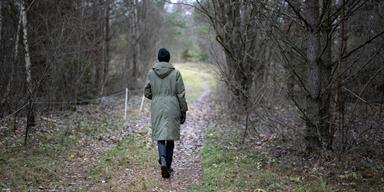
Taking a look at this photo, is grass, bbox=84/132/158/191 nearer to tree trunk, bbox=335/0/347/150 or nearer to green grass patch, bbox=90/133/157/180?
green grass patch, bbox=90/133/157/180

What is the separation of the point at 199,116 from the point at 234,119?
3.02 meters

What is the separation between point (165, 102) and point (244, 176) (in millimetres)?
2051

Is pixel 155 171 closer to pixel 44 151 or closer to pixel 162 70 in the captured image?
pixel 162 70

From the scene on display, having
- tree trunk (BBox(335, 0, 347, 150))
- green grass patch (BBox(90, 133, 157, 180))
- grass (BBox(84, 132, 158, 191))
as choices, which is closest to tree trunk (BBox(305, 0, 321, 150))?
tree trunk (BBox(335, 0, 347, 150))

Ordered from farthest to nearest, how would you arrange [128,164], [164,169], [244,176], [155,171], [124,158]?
[124,158] → [128,164] → [155,171] → [164,169] → [244,176]

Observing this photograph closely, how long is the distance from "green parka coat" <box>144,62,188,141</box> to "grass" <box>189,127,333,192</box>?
3.76ft

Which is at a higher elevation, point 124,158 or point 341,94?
point 341,94

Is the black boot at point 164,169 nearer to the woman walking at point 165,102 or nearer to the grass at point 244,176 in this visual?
the woman walking at point 165,102

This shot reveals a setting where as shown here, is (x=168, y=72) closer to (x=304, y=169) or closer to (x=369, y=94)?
(x=304, y=169)

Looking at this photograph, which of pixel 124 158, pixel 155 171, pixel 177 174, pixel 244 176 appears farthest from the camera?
pixel 124 158

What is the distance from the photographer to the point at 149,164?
28.9 ft

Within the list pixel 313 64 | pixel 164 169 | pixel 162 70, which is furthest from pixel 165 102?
pixel 313 64

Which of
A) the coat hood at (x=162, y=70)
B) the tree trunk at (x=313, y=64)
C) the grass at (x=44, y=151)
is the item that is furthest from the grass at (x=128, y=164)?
the tree trunk at (x=313, y=64)

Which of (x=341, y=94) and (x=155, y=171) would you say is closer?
(x=341, y=94)
